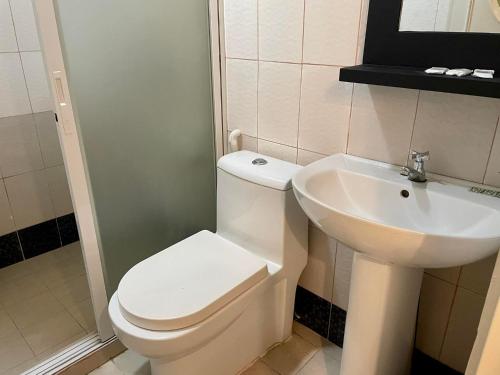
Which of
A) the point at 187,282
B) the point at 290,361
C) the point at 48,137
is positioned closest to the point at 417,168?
the point at 187,282

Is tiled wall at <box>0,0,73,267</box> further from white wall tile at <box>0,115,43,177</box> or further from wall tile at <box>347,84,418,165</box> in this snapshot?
wall tile at <box>347,84,418,165</box>

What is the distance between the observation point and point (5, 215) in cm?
209

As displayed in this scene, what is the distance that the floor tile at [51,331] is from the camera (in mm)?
1664

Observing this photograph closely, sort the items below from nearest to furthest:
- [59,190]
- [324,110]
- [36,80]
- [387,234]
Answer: [387,234] → [324,110] → [36,80] → [59,190]

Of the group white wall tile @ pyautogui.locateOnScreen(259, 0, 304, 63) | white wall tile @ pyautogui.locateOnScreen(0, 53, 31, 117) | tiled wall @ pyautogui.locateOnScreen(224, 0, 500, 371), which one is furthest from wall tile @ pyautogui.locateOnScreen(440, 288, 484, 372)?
white wall tile @ pyautogui.locateOnScreen(0, 53, 31, 117)

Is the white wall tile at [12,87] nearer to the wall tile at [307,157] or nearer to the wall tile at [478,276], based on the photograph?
the wall tile at [307,157]

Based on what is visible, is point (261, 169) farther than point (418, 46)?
Yes

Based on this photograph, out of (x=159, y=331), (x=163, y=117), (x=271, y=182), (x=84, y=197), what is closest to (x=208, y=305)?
(x=159, y=331)

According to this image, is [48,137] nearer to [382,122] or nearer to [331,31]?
[331,31]

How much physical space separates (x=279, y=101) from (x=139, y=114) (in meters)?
0.55

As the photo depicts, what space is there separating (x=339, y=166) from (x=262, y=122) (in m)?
0.47

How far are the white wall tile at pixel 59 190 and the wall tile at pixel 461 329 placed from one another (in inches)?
82.1

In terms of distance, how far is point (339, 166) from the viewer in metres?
1.28

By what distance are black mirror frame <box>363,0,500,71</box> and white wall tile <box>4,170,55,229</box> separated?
1.88 m
